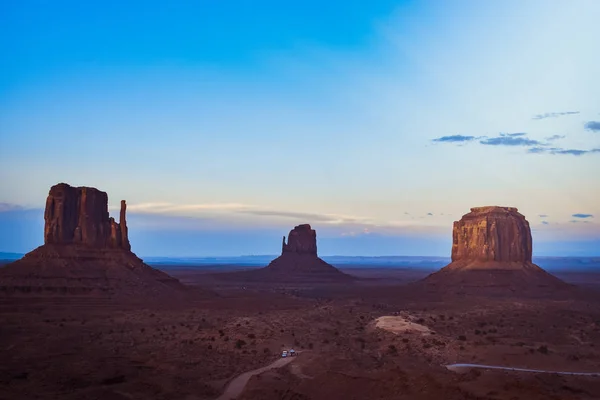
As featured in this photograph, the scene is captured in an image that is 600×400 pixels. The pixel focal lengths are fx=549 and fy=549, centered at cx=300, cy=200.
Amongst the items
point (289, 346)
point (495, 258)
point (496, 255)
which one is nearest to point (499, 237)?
point (496, 255)

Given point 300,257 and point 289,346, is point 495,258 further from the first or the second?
point 300,257

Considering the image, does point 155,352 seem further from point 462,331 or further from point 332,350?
point 462,331

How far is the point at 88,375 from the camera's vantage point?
3356 centimetres

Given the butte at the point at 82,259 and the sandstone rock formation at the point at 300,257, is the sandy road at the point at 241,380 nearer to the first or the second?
the butte at the point at 82,259

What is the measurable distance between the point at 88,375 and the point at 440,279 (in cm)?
8051

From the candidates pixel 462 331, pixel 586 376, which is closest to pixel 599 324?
pixel 462 331

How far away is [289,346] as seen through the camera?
44.7 m

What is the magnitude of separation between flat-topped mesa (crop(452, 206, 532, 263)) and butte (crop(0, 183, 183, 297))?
184 feet

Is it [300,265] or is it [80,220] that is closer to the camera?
[80,220]

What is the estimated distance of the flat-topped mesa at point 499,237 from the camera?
10188cm

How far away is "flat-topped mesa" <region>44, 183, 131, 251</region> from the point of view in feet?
257

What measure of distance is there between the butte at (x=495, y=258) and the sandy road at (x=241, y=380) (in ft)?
210

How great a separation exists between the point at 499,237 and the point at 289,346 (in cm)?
6906

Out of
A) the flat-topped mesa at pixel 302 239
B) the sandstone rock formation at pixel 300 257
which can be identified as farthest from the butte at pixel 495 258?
the flat-topped mesa at pixel 302 239
